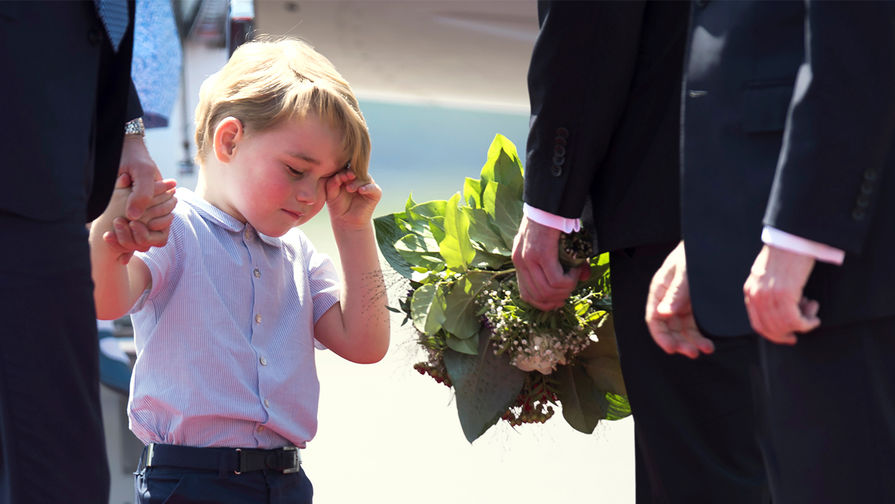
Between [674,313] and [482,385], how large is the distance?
1.96 feet

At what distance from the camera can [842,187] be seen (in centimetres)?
101

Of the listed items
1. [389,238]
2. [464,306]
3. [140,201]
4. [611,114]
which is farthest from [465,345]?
[140,201]

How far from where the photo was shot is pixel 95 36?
119cm

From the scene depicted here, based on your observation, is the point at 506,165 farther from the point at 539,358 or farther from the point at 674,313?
the point at 674,313

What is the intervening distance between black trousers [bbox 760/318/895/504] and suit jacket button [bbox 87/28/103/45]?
3.02ft

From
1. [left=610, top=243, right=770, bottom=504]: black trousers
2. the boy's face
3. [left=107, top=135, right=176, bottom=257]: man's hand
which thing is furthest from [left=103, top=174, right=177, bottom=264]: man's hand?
[left=610, top=243, right=770, bottom=504]: black trousers

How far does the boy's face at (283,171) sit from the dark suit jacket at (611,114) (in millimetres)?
486

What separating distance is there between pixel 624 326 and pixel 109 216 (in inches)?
33.9

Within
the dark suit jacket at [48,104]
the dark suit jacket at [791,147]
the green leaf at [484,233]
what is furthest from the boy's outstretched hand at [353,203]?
the dark suit jacket at [791,147]

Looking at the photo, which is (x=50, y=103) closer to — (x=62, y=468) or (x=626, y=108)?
(x=62, y=468)

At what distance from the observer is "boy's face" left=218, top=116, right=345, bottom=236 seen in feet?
5.87

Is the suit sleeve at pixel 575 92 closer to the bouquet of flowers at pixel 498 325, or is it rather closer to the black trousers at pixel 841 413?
the bouquet of flowers at pixel 498 325

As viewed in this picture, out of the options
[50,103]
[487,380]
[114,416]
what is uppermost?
[50,103]

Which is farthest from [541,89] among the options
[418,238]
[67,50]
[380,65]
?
[380,65]
